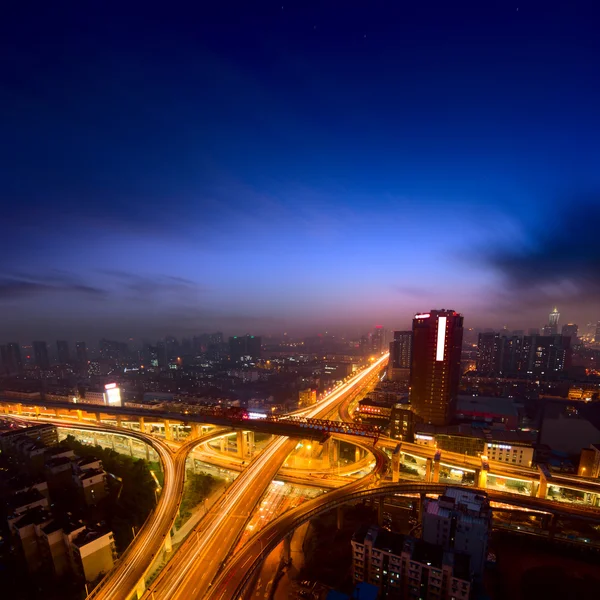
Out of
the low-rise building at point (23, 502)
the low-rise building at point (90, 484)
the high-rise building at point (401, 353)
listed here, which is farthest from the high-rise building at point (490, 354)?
the low-rise building at point (23, 502)

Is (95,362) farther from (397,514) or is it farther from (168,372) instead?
(397,514)

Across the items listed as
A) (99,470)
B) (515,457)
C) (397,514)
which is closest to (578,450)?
(515,457)

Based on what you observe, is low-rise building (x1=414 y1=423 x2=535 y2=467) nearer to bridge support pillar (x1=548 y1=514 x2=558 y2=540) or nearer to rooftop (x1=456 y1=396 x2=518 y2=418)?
rooftop (x1=456 y1=396 x2=518 y2=418)

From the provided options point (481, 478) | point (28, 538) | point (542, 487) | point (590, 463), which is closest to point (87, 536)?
point (28, 538)

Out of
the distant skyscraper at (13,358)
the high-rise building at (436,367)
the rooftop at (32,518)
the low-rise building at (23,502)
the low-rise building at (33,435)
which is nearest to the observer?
the rooftop at (32,518)

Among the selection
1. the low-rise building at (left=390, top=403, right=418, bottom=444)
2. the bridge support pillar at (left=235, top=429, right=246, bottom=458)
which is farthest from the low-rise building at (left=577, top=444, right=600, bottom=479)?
the bridge support pillar at (left=235, top=429, right=246, bottom=458)

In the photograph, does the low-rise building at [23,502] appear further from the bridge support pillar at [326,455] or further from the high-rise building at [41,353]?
the high-rise building at [41,353]
